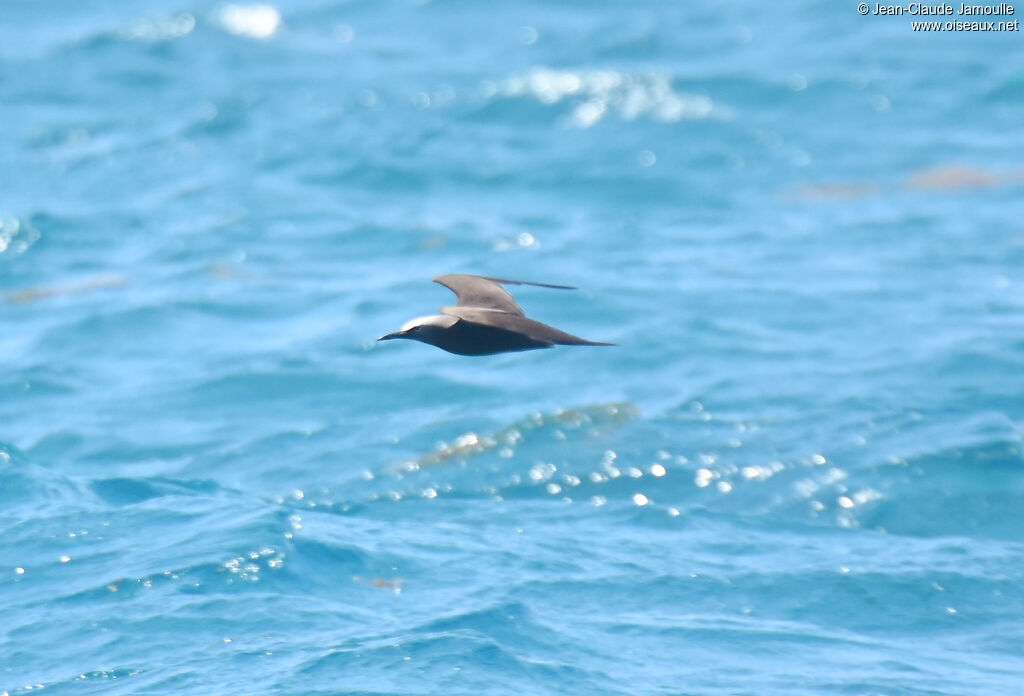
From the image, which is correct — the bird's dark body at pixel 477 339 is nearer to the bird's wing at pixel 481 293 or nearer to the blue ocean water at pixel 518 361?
the bird's wing at pixel 481 293

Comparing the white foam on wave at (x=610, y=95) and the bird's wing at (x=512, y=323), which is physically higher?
the white foam on wave at (x=610, y=95)

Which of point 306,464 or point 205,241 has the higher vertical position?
point 205,241

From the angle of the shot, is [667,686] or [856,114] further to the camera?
[856,114]

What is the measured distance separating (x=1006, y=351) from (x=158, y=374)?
20.7 feet

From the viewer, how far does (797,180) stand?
1380 centimetres

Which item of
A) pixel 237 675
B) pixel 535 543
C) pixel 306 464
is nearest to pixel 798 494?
pixel 535 543

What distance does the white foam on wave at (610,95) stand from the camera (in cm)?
1570

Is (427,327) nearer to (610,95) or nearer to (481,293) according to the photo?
(481,293)

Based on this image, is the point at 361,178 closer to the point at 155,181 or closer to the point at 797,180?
the point at 155,181

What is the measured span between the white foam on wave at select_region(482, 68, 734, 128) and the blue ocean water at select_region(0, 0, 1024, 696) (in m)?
0.06

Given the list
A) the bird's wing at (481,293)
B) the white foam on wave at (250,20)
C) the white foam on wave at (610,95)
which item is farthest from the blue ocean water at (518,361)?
the bird's wing at (481,293)

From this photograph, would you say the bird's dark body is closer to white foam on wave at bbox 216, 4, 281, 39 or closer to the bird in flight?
the bird in flight

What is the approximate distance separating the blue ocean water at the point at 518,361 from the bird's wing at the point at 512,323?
188 cm

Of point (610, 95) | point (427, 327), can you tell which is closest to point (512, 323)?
point (427, 327)
